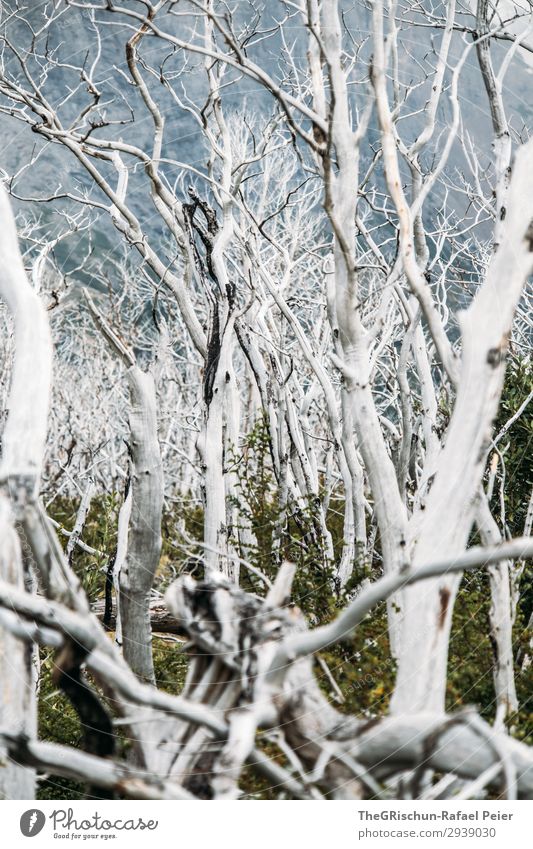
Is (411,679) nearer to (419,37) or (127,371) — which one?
(127,371)

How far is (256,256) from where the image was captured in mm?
5074

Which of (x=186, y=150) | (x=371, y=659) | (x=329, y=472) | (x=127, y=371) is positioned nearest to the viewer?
(x=371, y=659)

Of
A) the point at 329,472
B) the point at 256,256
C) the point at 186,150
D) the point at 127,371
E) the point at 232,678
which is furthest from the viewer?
the point at 186,150

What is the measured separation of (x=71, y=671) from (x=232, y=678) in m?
0.46

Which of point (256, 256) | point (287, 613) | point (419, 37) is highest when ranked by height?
point (419, 37)

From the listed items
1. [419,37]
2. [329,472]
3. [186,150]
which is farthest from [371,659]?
[186,150]

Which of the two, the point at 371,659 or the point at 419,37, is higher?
the point at 419,37

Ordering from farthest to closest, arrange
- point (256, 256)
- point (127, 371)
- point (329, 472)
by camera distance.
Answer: point (329, 472)
point (256, 256)
point (127, 371)

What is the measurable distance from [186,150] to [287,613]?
6213 mm

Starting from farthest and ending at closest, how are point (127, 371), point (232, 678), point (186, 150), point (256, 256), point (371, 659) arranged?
point (186, 150)
point (256, 256)
point (127, 371)
point (371, 659)
point (232, 678)
